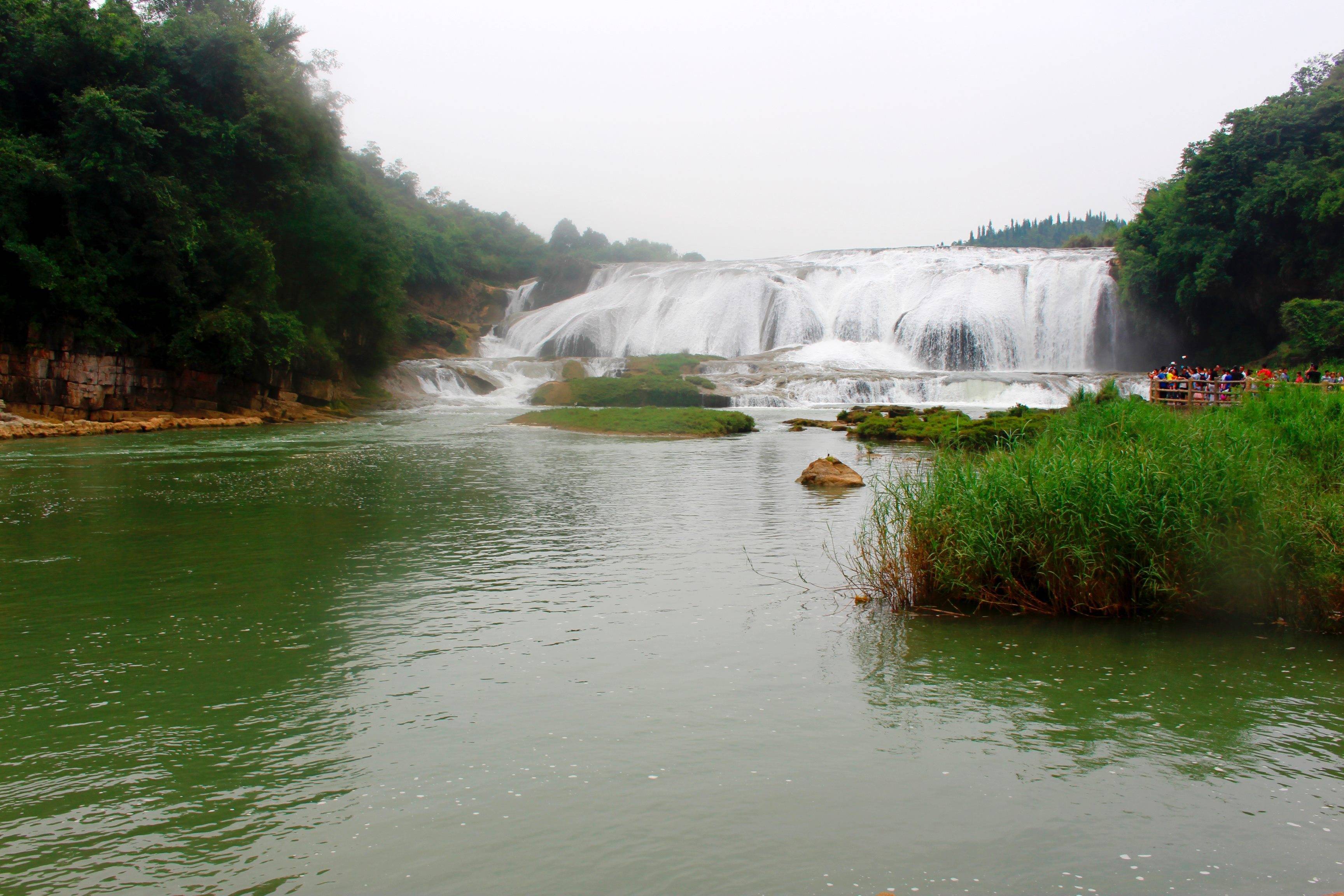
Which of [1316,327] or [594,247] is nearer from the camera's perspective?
[1316,327]

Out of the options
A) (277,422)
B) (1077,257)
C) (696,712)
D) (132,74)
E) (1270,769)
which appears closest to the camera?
(1270,769)

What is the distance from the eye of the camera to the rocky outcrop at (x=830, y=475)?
13.7 m

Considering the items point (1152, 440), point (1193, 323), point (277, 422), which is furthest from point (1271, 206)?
point (277, 422)

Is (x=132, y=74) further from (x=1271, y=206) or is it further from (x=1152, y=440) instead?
(x=1271, y=206)

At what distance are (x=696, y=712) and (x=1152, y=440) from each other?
19.1 feet

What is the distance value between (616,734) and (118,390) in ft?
89.3

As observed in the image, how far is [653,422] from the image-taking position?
24562 mm

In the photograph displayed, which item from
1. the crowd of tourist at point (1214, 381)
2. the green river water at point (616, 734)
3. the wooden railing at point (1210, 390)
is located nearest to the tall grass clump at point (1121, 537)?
the green river water at point (616, 734)

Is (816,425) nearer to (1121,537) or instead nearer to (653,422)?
(653,422)

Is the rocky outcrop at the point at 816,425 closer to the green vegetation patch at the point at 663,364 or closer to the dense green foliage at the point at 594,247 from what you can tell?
the green vegetation patch at the point at 663,364

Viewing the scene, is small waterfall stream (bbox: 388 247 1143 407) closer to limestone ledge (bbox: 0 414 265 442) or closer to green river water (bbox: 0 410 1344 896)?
limestone ledge (bbox: 0 414 265 442)

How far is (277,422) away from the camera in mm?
28906

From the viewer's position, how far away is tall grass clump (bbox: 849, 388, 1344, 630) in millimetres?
6508

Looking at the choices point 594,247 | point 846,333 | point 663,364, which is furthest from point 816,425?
point 594,247
